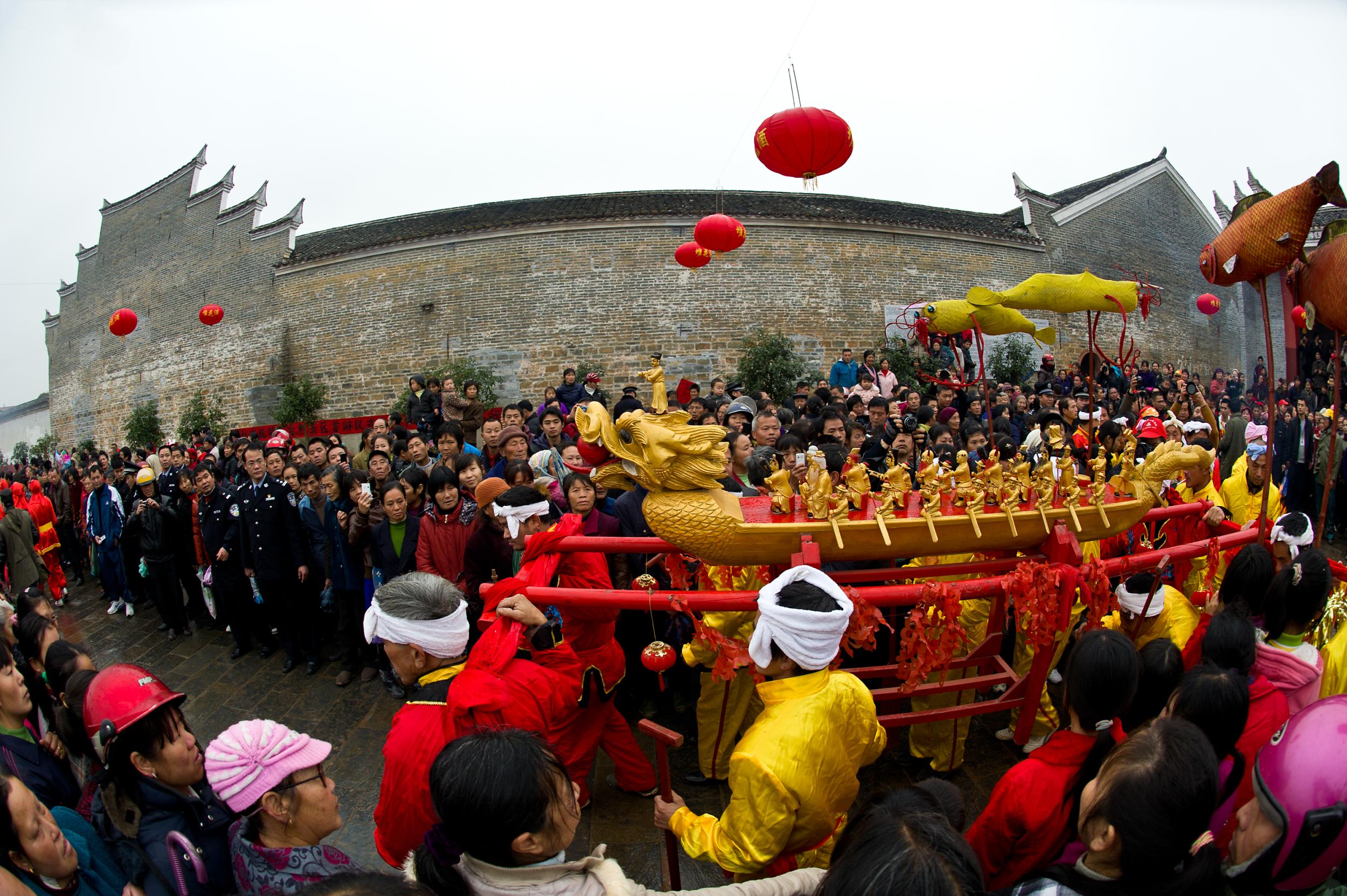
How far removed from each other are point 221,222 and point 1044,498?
23590 millimetres

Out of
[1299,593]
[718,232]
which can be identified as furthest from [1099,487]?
[718,232]

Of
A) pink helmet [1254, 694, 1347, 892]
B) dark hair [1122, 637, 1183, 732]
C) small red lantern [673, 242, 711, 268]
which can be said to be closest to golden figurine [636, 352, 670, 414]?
dark hair [1122, 637, 1183, 732]

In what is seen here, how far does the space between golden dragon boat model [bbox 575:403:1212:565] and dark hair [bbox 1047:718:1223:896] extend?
3.73 ft

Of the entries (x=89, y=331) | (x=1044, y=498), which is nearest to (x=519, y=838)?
(x=1044, y=498)

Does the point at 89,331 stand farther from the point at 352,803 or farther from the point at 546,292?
the point at 352,803

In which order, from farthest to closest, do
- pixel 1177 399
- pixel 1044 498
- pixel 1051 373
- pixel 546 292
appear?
pixel 546 292
pixel 1051 373
pixel 1177 399
pixel 1044 498

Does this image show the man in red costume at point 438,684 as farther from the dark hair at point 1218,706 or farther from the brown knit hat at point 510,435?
the brown knit hat at point 510,435

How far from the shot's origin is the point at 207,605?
6.26m

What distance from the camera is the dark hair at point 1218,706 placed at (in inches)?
70.0

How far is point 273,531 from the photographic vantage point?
518 centimetres

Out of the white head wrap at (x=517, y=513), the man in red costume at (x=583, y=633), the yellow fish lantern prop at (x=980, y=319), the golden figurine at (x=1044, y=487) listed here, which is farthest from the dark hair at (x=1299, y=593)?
the yellow fish lantern prop at (x=980, y=319)

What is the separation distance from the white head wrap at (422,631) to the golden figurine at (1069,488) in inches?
93.2

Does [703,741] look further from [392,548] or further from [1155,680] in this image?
[392,548]

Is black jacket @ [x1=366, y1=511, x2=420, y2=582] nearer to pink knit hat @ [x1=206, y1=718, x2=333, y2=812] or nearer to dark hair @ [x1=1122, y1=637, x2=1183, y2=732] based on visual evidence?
pink knit hat @ [x1=206, y1=718, x2=333, y2=812]
